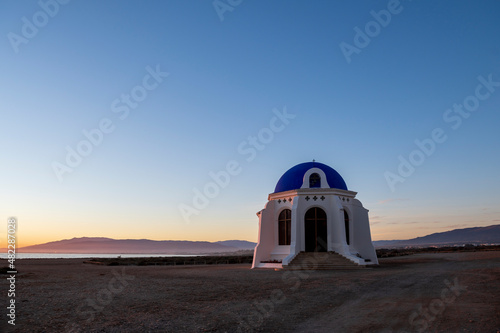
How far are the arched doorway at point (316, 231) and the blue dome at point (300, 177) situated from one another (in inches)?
102

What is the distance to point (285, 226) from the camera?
2772 cm

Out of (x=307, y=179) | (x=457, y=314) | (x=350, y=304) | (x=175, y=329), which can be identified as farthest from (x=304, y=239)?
(x=175, y=329)

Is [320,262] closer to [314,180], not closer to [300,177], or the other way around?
[314,180]

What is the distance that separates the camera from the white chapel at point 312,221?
26.2 meters

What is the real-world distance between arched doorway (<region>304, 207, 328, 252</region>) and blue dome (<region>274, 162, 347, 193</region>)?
2.59 meters

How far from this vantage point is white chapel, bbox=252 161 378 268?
26234mm

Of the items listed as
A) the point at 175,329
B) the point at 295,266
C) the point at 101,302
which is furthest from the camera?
the point at 295,266

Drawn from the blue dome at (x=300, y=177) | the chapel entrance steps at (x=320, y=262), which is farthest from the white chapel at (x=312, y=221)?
the chapel entrance steps at (x=320, y=262)

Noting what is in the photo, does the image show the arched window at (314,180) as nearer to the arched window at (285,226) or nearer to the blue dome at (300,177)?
the blue dome at (300,177)

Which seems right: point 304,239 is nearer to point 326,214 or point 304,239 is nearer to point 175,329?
point 326,214

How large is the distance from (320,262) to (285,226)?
4.65m

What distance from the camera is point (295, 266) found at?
23.7 meters

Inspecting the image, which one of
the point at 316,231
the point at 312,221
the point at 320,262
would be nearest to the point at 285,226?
the point at 312,221

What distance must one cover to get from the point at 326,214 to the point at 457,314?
18.3m
